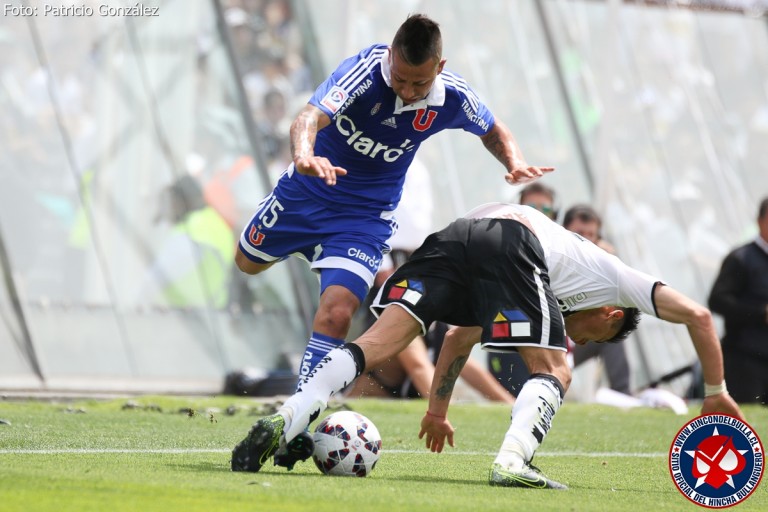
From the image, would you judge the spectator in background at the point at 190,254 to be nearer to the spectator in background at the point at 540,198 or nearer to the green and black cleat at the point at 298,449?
the spectator in background at the point at 540,198

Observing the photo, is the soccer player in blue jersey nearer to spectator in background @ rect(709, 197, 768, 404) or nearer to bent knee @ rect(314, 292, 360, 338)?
bent knee @ rect(314, 292, 360, 338)

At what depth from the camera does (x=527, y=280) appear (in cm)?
572

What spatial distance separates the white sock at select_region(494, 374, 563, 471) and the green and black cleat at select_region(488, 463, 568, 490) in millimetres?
23

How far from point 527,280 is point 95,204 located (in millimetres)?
8391

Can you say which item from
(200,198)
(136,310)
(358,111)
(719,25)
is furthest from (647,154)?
(358,111)

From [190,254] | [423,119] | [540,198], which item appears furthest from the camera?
[190,254]

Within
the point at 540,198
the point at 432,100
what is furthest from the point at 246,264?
the point at 540,198

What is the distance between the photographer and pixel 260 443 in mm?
5305

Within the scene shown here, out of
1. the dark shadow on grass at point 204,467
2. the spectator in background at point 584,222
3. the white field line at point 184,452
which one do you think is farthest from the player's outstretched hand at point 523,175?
the spectator in background at point 584,222

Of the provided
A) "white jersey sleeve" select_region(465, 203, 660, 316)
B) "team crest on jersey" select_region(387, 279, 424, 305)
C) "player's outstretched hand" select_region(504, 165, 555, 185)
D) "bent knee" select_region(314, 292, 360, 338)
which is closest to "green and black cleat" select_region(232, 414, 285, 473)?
"team crest on jersey" select_region(387, 279, 424, 305)

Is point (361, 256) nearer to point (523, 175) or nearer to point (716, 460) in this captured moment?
point (523, 175)

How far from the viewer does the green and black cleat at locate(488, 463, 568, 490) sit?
17.8 ft

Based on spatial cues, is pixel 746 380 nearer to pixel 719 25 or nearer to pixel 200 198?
pixel 200 198

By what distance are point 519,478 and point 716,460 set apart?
0.82 metres
